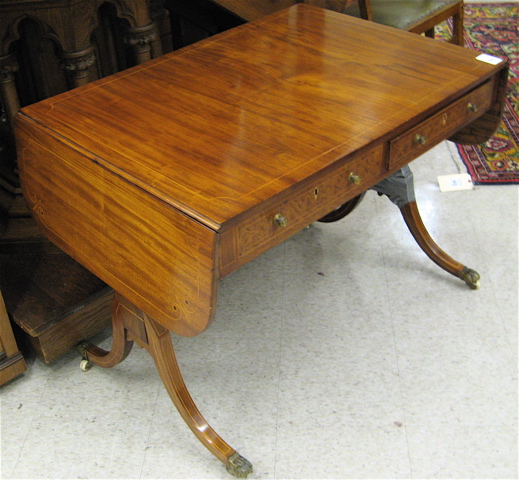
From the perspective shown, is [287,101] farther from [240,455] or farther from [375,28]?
[240,455]

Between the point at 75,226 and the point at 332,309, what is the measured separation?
0.89 metres

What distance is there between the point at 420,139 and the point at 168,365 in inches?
29.7

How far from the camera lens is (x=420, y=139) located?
59.2 inches

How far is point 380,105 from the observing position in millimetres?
1478

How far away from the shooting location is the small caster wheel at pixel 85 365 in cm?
186

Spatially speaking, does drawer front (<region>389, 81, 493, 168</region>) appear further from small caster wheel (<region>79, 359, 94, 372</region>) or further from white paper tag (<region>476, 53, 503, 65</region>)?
small caster wheel (<region>79, 359, 94, 372</region>)

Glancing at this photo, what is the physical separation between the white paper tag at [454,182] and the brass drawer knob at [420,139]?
1.11 meters

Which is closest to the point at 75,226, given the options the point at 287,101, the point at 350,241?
the point at 287,101

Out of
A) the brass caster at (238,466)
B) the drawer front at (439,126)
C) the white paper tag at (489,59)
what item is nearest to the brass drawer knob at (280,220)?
the drawer front at (439,126)

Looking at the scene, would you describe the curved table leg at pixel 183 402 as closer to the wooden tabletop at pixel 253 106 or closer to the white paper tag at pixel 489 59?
the wooden tabletop at pixel 253 106

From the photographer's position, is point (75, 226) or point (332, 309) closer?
point (75, 226)

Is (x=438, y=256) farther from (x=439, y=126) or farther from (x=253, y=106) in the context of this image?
(x=253, y=106)

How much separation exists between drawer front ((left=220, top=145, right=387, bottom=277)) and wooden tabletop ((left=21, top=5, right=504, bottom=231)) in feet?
0.13

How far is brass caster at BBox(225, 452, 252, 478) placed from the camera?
61.4 inches
